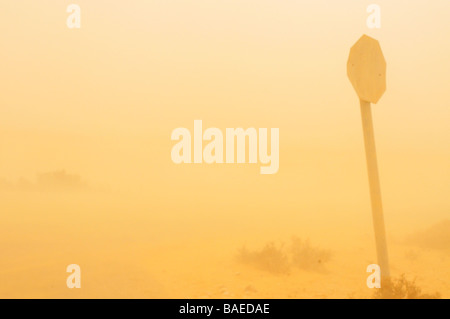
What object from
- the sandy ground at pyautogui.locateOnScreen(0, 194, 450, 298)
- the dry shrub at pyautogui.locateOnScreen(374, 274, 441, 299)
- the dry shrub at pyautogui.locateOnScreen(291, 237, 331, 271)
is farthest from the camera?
the dry shrub at pyautogui.locateOnScreen(291, 237, 331, 271)

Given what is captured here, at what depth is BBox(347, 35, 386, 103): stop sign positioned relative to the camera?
287cm

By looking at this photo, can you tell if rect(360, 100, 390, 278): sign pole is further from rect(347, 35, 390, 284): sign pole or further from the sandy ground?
the sandy ground

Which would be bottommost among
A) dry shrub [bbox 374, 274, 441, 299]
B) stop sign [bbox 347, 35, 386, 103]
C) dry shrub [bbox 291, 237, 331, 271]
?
dry shrub [bbox 374, 274, 441, 299]

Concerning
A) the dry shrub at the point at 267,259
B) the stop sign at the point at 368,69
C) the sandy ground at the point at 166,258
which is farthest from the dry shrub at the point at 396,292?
the stop sign at the point at 368,69

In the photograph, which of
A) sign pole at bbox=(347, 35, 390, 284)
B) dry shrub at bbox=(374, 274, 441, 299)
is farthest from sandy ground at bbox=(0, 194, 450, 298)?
sign pole at bbox=(347, 35, 390, 284)

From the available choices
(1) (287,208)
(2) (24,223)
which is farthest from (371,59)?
(1) (287,208)

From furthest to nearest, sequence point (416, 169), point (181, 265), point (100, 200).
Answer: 1. point (416, 169)
2. point (100, 200)
3. point (181, 265)

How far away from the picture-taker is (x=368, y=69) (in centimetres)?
288

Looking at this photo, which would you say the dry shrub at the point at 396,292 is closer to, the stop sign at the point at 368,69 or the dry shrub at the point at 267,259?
the dry shrub at the point at 267,259

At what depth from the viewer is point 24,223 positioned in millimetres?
5301

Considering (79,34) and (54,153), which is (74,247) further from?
(79,34)

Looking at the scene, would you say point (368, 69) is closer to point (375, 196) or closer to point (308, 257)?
point (375, 196)

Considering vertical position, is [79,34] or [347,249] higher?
[79,34]
